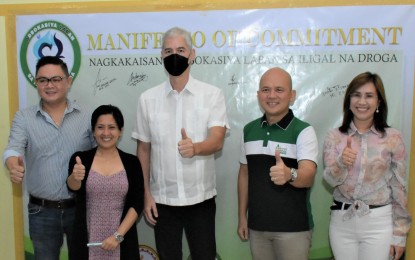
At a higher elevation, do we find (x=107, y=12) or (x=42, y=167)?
(x=107, y=12)

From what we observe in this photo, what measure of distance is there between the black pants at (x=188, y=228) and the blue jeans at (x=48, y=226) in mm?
496

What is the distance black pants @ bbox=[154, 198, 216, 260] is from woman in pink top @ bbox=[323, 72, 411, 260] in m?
0.68

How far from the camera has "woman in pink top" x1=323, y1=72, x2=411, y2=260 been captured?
2105mm

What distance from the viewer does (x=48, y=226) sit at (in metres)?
2.29

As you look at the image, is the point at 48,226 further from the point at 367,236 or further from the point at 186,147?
the point at 367,236

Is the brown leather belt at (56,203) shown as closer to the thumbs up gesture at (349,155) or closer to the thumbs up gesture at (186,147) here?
the thumbs up gesture at (186,147)

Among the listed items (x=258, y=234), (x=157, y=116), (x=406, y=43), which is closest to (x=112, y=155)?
(x=157, y=116)

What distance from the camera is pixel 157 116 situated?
2285mm

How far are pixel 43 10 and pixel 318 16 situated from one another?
1.85 m

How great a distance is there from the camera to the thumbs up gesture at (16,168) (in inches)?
81.5

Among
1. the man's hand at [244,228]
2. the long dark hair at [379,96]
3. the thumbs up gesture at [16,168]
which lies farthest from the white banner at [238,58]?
the thumbs up gesture at [16,168]

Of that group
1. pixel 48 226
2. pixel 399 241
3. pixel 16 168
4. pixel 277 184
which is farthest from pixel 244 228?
pixel 16 168

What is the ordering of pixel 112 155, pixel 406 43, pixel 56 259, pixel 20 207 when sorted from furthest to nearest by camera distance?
pixel 20 207, pixel 406 43, pixel 56 259, pixel 112 155

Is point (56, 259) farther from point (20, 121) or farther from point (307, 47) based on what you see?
point (307, 47)
